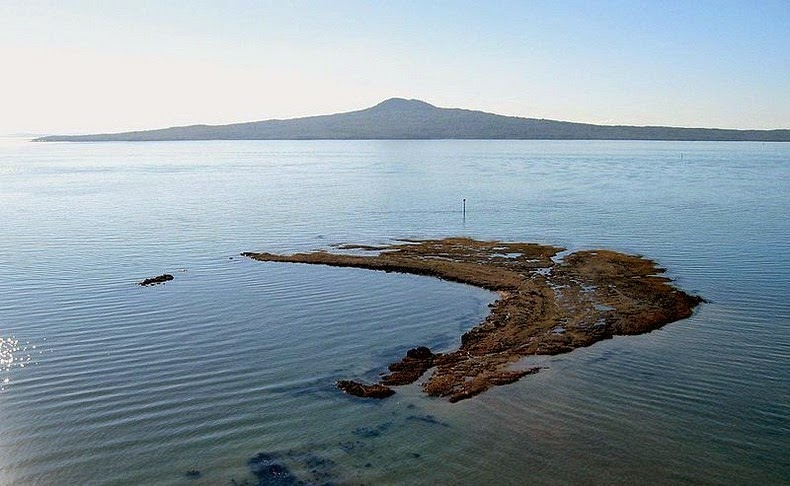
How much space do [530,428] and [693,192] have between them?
214ft

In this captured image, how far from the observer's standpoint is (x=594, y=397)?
671 inches

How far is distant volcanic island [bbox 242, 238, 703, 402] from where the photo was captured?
61.3 ft

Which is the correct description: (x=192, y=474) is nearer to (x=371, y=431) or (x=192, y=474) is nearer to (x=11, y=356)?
(x=371, y=431)

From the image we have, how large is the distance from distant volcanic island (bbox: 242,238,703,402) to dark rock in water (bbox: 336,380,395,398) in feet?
0.09

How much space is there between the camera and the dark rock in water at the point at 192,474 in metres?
13.2

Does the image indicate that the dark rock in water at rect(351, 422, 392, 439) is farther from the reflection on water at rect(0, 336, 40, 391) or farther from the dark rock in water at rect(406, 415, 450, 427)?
the reflection on water at rect(0, 336, 40, 391)

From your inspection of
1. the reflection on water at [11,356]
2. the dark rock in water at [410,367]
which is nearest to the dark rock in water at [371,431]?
the dark rock in water at [410,367]

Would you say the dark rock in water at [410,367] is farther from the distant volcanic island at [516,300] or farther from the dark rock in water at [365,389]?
the dark rock in water at [365,389]

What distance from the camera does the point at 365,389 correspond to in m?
17.5

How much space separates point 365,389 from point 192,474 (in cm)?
543

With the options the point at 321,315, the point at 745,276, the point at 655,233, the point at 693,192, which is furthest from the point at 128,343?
the point at 693,192

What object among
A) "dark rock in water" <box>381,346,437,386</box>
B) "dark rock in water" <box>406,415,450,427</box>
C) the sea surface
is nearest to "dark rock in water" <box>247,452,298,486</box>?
the sea surface

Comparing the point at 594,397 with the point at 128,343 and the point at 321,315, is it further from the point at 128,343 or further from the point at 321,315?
the point at 128,343

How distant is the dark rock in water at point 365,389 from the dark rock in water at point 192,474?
4981 mm
